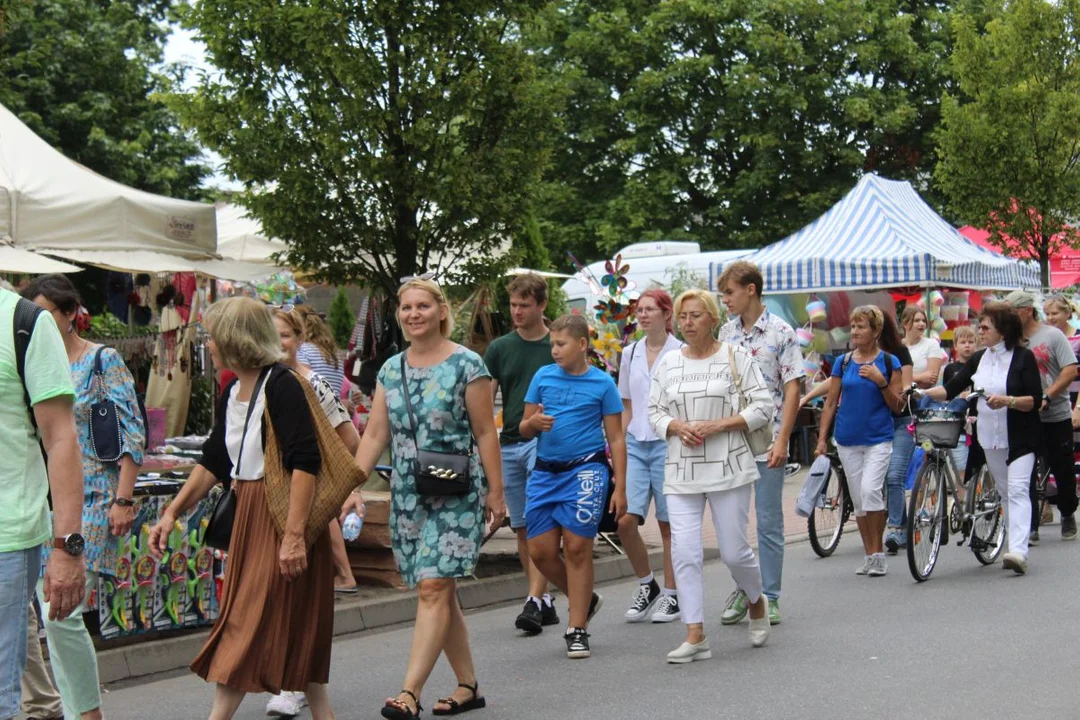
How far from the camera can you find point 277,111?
12469mm

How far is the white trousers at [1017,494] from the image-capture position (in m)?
9.34

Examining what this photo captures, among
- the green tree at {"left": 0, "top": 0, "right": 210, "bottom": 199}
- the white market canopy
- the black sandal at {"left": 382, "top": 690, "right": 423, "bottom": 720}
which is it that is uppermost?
the green tree at {"left": 0, "top": 0, "right": 210, "bottom": 199}

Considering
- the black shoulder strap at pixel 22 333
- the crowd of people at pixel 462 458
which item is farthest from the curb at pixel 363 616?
the black shoulder strap at pixel 22 333

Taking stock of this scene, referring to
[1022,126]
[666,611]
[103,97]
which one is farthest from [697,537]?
[103,97]

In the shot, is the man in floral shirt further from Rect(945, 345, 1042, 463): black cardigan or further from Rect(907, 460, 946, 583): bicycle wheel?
Rect(945, 345, 1042, 463): black cardigan

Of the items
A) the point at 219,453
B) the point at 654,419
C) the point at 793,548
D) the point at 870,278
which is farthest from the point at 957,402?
the point at 870,278

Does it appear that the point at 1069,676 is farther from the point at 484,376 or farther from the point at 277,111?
the point at 277,111

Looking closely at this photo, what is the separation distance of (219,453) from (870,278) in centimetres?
1354

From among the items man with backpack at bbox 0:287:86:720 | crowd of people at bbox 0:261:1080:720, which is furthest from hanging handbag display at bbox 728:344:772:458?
man with backpack at bbox 0:287:86:720

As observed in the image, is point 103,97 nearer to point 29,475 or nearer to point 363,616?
point 363,616

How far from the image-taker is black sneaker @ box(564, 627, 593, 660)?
23.4 feet

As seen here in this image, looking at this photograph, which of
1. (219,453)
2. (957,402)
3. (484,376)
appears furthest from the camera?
(957,402)

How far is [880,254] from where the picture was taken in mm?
17859

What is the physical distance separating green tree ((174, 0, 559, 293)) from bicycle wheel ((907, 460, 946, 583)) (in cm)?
476
